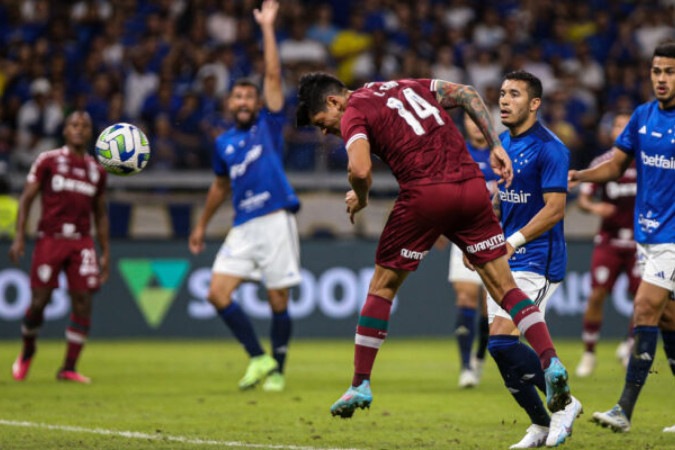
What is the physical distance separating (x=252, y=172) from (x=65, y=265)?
2.19m

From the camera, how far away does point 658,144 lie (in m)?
7.87

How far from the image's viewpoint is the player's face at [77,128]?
456 inches

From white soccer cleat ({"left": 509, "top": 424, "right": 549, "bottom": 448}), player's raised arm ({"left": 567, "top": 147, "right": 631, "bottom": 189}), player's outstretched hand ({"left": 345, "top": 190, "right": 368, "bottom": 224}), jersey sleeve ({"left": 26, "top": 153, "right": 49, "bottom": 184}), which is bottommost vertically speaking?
white soccer cleat ({"left": 509, "top": 424, "right": 549, "bottom": 448})

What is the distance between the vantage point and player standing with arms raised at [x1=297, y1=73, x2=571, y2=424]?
6715 millimetres

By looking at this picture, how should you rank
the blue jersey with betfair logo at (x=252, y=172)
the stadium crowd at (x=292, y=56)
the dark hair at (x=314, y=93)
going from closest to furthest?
the dark hair at (x=314, y=93) < the blue jersey with betfair logo at (x=252, y=172) < the stadium crowd at (x=292, y=56)

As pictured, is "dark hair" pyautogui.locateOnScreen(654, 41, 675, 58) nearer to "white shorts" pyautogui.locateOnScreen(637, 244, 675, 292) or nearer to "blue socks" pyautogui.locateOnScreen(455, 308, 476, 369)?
"white shorts" pyautogui.locateOnScreen(637, 244, 675, 292)

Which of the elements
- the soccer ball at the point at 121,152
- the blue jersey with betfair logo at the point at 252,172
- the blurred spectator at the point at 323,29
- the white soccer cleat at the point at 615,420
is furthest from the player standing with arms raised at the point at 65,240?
the blurred spectator at the point at 323,29

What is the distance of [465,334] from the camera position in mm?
11195

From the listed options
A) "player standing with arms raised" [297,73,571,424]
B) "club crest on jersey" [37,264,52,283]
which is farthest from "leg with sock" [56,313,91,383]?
"player standing with arms raised" [297,73,571,424]

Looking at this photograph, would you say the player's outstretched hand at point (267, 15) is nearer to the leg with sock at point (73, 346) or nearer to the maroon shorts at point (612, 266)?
the leg with sock at point (73, 346)

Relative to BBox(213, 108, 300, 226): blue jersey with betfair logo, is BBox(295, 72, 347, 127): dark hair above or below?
above

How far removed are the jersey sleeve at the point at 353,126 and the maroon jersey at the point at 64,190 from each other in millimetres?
5630

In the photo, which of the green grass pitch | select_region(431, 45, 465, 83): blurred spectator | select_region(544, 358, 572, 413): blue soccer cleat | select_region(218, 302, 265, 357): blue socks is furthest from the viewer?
select_region(431, 45, 465, 83): blurred spectator

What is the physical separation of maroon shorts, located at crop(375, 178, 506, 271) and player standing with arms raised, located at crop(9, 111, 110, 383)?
5.58 metres
